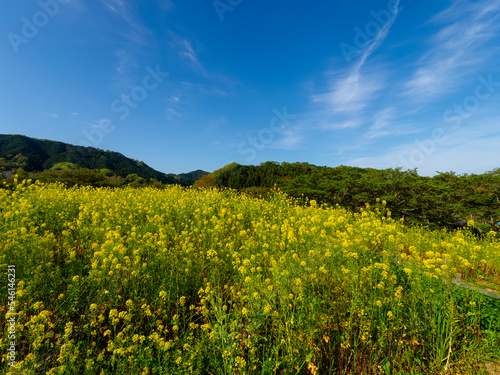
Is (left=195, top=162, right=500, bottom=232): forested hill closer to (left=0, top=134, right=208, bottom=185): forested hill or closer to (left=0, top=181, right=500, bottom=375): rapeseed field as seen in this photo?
(left=0, top=181, right=500, bottom=375): rapeseed field

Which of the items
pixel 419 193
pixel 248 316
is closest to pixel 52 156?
pixel 248 316

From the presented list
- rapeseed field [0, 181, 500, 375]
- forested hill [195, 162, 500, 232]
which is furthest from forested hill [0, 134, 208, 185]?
rapeseed field [0, 181, 500, 375]

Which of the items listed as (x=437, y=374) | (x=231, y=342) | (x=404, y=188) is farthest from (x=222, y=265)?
(x=404, y=188)

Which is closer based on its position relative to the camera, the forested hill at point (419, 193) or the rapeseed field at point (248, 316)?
the rapeseed field at point (248, 316)

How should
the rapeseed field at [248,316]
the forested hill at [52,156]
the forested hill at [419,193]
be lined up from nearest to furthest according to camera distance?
the rapeseed field at [248,316] < the forested hill at [419,193] < the forested hill at [52,156]

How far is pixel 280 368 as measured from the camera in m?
1.91

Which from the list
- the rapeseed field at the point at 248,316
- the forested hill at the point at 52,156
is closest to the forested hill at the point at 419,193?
the rapeseed field at the point at 248,316

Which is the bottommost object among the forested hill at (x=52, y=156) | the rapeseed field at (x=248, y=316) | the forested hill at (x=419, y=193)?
the rapeseed field at (x=248, y=316)

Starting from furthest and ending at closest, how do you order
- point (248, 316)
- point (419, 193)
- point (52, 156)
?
point (52, 156)
point (419, 193)
point (248, 316)

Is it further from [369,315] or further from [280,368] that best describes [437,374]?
[280,368]

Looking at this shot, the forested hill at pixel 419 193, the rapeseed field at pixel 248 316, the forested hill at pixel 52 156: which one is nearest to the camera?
the rapeseed field at pixel 248 316

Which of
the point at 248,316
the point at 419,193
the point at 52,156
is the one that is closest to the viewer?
the point at 248,316

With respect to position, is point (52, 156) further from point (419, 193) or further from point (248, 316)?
point (419, 193)

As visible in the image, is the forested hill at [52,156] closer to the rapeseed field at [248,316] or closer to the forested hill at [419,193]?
the forested hill at [419,193]
